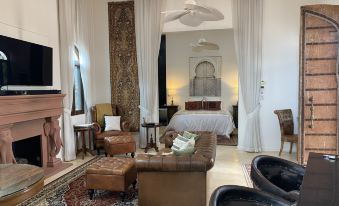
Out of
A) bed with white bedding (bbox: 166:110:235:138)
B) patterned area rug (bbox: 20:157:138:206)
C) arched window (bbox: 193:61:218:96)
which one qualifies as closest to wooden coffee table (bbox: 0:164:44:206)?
patterned area rug (bbox: 20:157:138:206)

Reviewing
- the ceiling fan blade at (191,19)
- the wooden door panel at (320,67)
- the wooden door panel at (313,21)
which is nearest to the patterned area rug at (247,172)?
the wooden door panel at (320,67)

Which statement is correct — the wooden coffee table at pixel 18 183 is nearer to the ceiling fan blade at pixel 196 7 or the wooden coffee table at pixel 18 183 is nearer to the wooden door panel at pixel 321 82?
the ceiling fan blade at pixel 196 7

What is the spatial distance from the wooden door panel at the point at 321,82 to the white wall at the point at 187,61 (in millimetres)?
5273

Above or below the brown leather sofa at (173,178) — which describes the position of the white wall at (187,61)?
above

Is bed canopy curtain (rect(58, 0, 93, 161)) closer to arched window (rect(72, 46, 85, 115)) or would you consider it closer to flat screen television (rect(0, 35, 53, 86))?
arched window (rect(72, 46, 85, 115))

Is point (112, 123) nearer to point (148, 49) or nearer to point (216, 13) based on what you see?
point (148, 49)

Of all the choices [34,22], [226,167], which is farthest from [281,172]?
[34,22]

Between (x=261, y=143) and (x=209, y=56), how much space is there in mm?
4817

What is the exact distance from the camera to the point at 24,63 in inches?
169

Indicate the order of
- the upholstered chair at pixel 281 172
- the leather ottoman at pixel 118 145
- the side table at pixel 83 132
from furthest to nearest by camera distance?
the side table at pixel 83 132 → the leather ottoman at pixel 118 145 → the upholstered chair at pixel 281 172

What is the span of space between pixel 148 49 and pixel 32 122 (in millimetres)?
3051

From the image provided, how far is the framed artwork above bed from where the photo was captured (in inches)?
397

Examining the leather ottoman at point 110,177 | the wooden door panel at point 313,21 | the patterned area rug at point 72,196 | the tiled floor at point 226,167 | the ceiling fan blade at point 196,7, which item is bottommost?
the patterned area rug at point 72,196

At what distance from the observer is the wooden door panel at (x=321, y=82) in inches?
182
